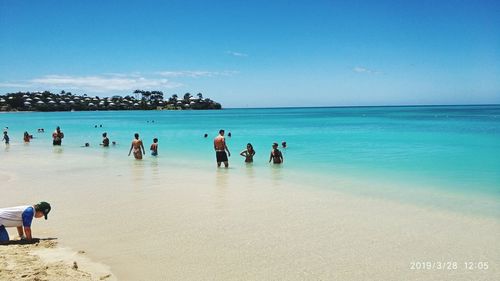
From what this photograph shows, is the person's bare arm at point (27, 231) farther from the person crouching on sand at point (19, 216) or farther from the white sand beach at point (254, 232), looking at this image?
the white sand beach at point (254, 232)

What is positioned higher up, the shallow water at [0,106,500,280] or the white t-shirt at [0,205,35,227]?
the white t-shirt at [0,205,35,227]

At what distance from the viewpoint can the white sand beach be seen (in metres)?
5.48

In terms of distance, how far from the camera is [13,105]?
362 feet

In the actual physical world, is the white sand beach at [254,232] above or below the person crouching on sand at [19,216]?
below

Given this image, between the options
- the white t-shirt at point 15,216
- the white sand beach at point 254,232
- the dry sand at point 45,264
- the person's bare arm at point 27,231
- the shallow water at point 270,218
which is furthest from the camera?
the person's bare arm at point 27,231

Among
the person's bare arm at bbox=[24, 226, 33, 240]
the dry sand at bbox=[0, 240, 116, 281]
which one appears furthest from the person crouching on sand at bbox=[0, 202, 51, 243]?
the dry sand at bbox=[0, 240, 116, 281]

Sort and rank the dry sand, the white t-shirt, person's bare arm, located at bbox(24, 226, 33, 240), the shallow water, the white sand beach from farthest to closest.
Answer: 1. person's bare arm, located at bbox(24, 226, 33, 240)
2. the white t-shirt
3. the shallow water
4. the white sand beach
5. the dry sand

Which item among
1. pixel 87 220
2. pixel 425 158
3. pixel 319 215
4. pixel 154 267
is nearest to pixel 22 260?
pixel 154 267

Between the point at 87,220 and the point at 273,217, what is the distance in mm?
3515

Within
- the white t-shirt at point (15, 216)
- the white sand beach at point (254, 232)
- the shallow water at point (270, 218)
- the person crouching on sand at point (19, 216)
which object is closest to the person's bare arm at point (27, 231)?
the person crouching on sand at point (19, 216)

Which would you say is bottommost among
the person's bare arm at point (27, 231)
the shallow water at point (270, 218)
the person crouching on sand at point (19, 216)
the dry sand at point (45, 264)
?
the shallow water at point (270, 218)

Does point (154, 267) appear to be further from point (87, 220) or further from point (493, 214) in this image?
point (493, 214)

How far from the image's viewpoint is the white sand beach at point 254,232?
5.48m

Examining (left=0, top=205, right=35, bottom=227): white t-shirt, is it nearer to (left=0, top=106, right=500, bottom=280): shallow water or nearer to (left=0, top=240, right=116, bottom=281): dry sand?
(left=0, top=240, right=116, bottom=281): dry sand
